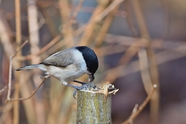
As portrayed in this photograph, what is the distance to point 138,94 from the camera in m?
3.94

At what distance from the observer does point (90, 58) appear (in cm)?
128

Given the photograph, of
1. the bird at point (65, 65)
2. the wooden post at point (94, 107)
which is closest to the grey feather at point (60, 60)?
the bird at point (65, 65)

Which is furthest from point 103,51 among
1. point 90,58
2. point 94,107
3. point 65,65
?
point 94,107

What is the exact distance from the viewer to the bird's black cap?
1255 mm

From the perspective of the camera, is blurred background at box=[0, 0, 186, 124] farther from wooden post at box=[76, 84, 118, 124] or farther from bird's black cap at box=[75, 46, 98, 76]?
wooden post at box=[76, 84, 118, 124]

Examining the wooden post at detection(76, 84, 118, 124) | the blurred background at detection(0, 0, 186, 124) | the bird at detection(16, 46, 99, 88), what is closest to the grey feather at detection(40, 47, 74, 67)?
the bird at detection(16, 46, 99, 88)

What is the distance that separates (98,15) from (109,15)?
91mm

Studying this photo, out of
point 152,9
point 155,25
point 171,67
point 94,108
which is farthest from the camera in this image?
point 152,9

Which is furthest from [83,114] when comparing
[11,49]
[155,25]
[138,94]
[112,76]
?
[155,25]

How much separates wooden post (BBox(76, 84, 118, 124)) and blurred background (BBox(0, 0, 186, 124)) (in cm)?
54

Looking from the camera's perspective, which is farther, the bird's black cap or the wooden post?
the bird's black cap

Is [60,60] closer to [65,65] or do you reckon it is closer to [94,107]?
[65,65]

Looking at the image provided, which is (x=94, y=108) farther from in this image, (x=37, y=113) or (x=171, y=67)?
(x=171, y=67)

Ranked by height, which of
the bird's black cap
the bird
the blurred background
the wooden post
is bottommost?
the wooden post
